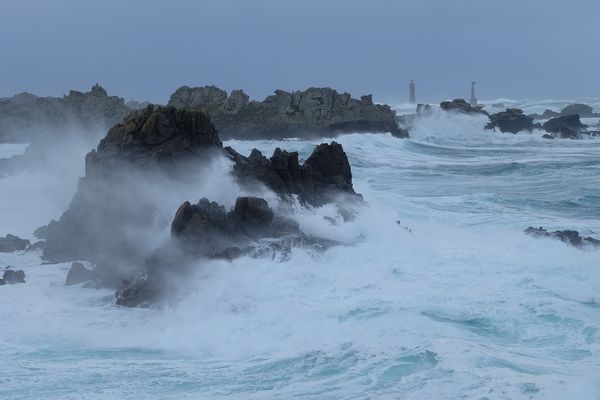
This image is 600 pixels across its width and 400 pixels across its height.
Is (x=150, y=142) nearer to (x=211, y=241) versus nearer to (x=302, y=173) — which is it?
(x=302, y=173)

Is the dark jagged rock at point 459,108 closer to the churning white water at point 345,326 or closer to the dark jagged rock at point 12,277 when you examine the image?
the churning white water at point 345,326

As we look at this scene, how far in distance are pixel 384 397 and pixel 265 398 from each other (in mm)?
1286

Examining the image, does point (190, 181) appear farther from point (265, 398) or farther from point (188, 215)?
point (265, 398)

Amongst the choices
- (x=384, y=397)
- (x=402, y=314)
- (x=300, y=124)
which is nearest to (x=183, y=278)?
(x=402, y=314)

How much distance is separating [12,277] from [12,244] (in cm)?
304

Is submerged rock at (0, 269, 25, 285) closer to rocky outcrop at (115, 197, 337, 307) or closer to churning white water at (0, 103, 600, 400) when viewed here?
churning white water at (0, 103, 600, 400)

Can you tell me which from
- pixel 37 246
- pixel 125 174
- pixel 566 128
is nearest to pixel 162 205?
pixel 125 174

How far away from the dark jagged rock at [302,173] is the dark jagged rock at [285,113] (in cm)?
3227

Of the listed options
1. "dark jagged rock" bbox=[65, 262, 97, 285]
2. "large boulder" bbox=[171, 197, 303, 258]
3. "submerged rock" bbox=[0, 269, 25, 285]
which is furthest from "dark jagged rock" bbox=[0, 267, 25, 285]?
"large boulder" bbox=[171, 197, 303, 258]

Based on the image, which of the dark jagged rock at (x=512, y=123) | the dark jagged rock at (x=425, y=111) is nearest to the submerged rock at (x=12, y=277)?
the dark jagged rock at (x=512, y=123)

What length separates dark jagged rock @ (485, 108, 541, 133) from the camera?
60.8 metres

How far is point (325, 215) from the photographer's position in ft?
53.1

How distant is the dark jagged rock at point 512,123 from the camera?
200 ft

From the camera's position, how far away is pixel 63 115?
44125mm
